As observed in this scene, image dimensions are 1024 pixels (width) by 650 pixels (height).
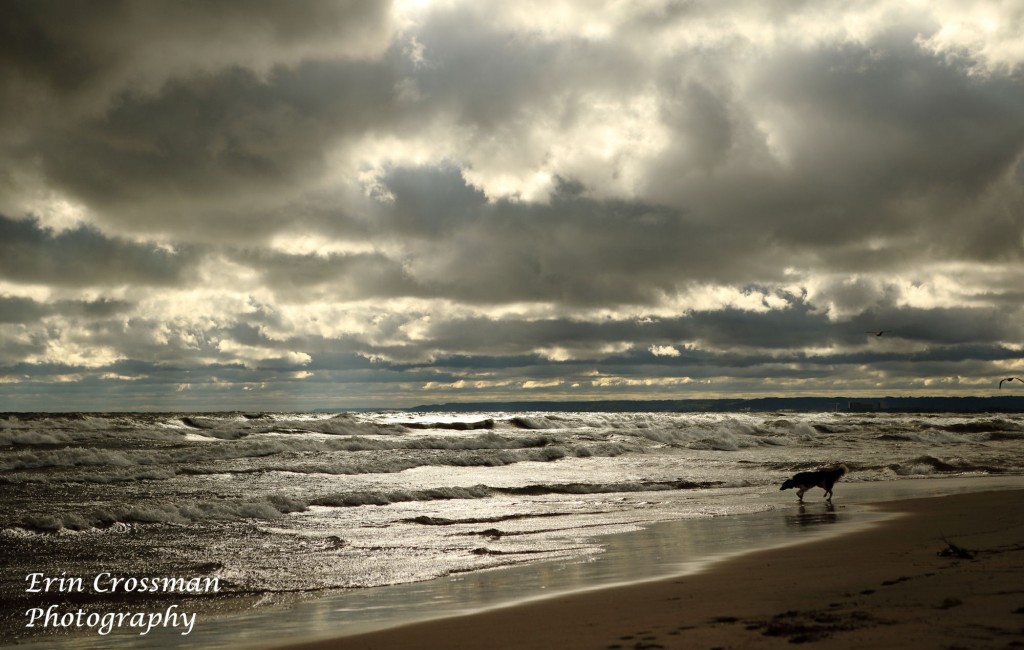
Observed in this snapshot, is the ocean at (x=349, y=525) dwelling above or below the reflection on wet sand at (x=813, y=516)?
above

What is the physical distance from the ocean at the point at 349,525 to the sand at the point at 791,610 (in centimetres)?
91

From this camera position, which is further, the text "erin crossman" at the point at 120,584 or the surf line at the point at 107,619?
the text "erin crossman" at the point at 120,584

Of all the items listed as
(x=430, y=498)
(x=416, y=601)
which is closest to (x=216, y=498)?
(x=430, y=498)

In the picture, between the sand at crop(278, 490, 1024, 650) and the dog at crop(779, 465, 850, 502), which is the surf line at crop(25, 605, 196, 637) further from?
the dog at crop(779, 465, 850, 502)

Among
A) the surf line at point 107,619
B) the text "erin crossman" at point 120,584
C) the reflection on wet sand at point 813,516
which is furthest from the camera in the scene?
the reflection on wet sand at point 813,516

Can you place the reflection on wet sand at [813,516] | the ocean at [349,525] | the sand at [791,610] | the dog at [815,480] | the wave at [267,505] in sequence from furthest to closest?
the dog at [815,480] < the reflection on wet sand at [813,516] < the wave at [267,505] < the ocean at [349,525] < the sand at [791,610]

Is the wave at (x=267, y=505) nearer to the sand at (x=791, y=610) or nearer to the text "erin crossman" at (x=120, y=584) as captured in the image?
the text "erin crossman" at (x=120, y=584)

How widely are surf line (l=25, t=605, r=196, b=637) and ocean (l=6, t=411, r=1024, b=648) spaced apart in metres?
0.04

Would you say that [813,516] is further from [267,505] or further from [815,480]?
[267,505]

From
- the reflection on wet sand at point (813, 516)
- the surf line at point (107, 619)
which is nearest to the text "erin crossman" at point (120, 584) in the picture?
the surf line at point (107, 619)

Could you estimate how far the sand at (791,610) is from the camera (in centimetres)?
567

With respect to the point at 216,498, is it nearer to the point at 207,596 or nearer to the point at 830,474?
the point at 207,596

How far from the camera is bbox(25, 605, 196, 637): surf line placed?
8180 mm

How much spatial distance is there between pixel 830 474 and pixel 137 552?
16.0 metres
